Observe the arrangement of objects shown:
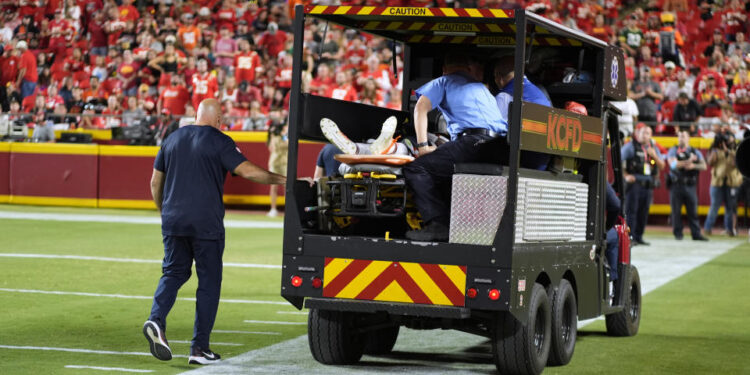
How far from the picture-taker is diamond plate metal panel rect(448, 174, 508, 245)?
25.4ft

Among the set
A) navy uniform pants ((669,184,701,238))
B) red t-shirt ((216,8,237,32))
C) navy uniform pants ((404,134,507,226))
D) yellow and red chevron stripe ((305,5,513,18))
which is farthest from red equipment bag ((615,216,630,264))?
red t-shirt ((216,8,237,32))

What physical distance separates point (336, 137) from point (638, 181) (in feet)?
43.1

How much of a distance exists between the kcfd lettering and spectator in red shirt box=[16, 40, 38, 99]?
23940mm

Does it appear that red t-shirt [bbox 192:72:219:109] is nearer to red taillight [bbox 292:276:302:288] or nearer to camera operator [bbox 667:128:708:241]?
camera operator [bbox 667:128:708:241]

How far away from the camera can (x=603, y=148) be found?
31.4 feet

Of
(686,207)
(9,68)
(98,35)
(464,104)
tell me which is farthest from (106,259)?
(98,35)

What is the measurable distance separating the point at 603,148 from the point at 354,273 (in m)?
2.63

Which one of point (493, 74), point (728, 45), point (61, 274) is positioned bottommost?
point (61, 274)

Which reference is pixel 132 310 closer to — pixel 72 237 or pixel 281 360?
pixel 281 360

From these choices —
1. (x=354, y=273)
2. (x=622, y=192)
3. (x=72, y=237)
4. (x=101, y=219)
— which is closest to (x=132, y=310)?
(x=354, y=273)

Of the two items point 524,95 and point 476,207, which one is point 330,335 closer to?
point 476,207

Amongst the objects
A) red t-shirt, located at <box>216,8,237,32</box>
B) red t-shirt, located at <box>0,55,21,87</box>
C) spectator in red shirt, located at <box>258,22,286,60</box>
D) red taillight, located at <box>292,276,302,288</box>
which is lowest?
red taillight, located at <box>292,276,302,288</box>

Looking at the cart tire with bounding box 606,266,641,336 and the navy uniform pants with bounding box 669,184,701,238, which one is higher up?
the navy uniform pants with bounding box 669,184,701,238

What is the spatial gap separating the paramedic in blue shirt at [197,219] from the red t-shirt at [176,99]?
63.8 feet
